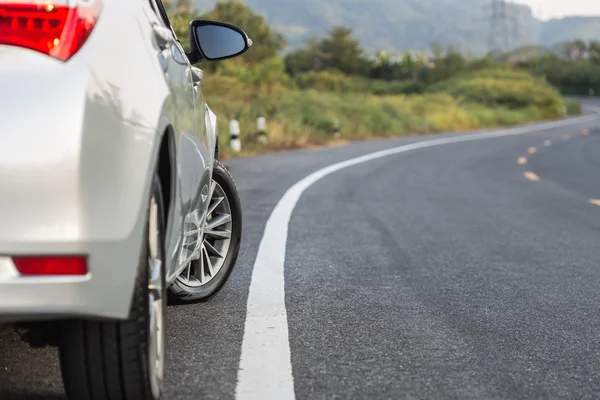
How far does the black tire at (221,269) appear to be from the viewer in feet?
15.0

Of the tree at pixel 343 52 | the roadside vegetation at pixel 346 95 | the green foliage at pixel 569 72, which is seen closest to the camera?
the roadside vegetation at pixel 346 95

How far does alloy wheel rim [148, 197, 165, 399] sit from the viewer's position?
2.77 m

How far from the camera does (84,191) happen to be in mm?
2359

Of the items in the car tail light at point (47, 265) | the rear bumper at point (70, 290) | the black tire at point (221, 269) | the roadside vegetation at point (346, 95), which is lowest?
the roadside vegetation at point (346, 95)

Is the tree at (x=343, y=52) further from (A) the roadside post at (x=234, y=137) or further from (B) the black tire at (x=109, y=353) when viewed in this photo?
(B) the black tire at (x=109, y=353)

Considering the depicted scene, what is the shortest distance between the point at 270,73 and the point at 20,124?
4186 centimetres

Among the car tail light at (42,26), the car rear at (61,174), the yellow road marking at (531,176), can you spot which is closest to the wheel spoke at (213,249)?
the car rear at (61,174)

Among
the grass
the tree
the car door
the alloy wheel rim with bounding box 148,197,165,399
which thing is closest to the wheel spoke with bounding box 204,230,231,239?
the car door

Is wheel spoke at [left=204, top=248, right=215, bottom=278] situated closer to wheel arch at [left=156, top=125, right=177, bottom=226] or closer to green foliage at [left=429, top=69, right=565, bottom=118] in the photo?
wheel arch at [left=156, top=125, right=177, bottom=226]

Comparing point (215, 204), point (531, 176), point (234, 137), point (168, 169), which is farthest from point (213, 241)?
point (234, 137)

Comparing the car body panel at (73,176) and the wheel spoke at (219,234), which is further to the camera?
the wheel spoke at (219,234)

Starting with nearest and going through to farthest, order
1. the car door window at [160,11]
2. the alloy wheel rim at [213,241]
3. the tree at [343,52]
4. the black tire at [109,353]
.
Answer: the black tire at [109,353] → the car door window at [160,11] → the alloy wheel rim at [213,241] → the tree at [343,52]

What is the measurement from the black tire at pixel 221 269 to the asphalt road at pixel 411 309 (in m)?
0.06

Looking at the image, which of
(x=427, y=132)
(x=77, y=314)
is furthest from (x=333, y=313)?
(x=427, y=132)
